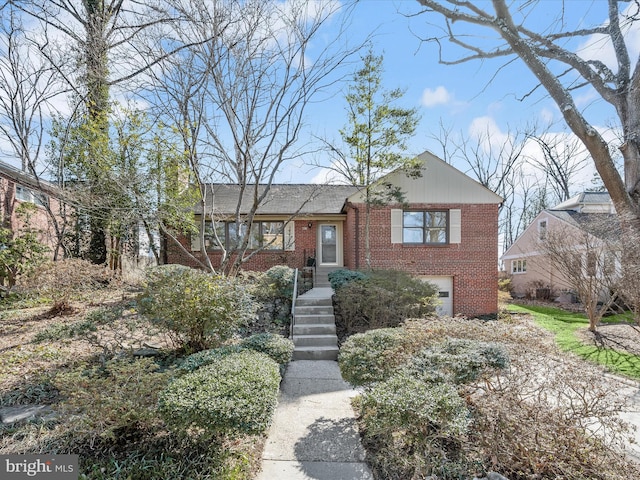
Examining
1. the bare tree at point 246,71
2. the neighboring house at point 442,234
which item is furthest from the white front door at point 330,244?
the bare tree at point 246,71

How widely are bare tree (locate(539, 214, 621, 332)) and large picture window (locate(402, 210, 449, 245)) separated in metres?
3.35

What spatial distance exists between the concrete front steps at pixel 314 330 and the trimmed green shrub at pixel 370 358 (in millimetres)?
2126

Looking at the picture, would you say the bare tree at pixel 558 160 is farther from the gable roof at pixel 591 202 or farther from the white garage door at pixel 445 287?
the white garage door at pixel 445 287

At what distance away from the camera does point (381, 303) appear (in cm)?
749

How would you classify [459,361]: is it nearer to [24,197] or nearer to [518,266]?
[24,197]

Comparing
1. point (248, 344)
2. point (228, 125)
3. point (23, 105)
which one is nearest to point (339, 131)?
point (228, 125)

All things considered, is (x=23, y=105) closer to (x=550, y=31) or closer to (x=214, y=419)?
(x=214, y=419)

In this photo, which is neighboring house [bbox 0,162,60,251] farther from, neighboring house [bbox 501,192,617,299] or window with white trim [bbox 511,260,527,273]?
window with white trim [bbox 511,260,527,273]

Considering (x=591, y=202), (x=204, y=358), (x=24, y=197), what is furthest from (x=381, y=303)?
(x=591, y=202)

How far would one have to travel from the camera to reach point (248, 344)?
4871 mm

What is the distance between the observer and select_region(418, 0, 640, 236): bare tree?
381cm

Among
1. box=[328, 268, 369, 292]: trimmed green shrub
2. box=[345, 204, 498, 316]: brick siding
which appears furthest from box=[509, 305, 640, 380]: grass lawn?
box=[328, 268, 369, 292]: trimmed green shrub

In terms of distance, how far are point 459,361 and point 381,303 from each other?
4.22 m

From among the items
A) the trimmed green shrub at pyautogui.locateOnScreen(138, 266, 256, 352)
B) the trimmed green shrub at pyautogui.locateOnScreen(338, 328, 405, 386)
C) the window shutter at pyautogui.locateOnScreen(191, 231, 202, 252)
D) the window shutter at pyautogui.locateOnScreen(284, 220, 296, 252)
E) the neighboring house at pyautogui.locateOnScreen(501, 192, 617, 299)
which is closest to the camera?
the trimmed green shrub at pyautogui.locateOnScreen(338, 328, 405, 386)
